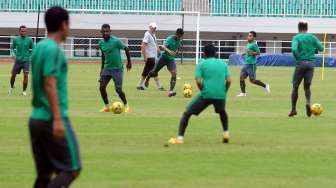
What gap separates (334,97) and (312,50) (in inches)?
302

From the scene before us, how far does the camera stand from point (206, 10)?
66.6 metres

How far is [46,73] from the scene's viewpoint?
771 centimetres

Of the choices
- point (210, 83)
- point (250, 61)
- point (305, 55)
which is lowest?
point (210, 83)

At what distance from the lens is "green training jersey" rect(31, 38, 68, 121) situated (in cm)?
775

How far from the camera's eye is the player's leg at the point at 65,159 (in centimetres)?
782

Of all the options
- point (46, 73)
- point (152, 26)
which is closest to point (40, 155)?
point (46, 73)

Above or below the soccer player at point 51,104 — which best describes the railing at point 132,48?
above

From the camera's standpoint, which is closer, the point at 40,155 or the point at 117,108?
the point at 40,155

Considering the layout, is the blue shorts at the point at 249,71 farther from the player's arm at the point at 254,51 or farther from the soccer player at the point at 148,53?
the soccer player at the point at 148,53

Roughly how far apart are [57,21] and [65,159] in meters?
1.20

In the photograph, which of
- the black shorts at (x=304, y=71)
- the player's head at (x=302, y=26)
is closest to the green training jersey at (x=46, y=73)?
the player's head at (x=302, y=26)

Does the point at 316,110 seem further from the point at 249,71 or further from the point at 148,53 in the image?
the point at 148,53

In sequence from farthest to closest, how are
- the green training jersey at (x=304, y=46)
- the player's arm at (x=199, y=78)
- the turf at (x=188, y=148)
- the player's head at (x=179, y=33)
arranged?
the player's head at (x=179, y=33) → the green training jersey at (x=304, y=46) → the player's arm at (x=199, y=78) → the turf at (x=188, y=148)

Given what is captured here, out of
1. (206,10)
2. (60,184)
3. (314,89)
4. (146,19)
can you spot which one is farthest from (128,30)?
(60,184)
